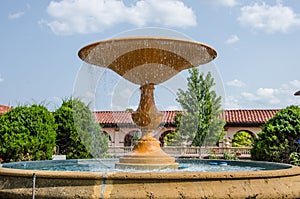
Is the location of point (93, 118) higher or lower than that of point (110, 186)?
higher

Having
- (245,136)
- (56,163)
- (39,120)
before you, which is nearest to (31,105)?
(39,120)

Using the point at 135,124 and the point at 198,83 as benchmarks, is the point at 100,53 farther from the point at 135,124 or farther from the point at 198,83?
the point at 198,83

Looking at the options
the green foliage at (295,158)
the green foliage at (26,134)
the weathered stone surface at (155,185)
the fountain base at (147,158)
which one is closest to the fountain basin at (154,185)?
the weathered stone surface at (155,185)

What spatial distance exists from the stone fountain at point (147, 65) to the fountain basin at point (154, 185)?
271cm

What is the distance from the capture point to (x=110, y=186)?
427cm

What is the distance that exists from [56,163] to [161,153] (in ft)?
9.00

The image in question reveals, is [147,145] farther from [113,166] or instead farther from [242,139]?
[242,139]

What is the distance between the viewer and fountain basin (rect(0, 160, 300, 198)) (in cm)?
421

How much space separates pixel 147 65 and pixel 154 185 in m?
3.38

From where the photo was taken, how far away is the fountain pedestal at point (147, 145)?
7.06 meters

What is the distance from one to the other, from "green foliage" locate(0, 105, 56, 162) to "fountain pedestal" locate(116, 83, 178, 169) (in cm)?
535

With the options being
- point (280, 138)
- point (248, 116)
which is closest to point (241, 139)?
point (248, 116)

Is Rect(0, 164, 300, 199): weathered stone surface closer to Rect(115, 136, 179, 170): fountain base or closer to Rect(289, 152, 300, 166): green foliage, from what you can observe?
Rect(115, 136, 179, 170): fountain base

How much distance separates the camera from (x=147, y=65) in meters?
7.22
